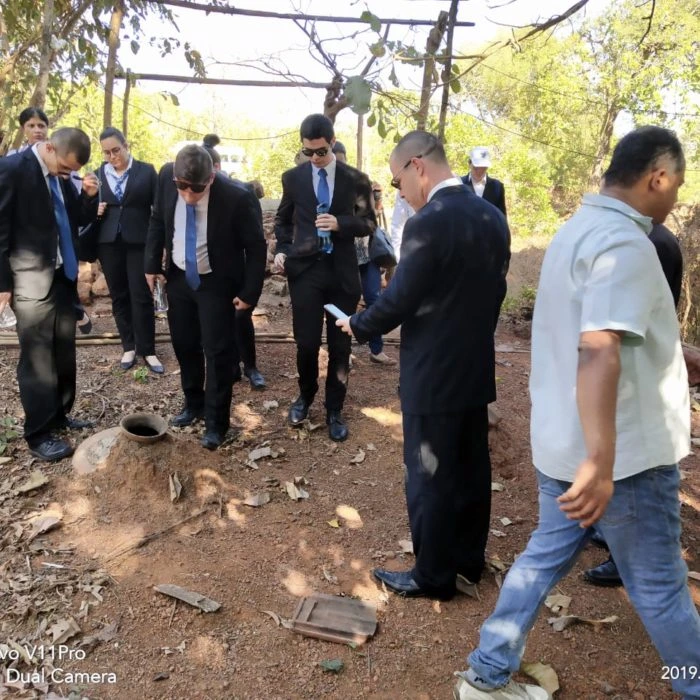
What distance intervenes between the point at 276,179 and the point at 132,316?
58.4ft

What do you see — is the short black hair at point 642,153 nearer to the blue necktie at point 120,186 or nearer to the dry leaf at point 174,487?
the dry leaf at point 174,487

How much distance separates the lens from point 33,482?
390cm

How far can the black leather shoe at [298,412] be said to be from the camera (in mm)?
4891

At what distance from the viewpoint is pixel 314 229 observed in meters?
4.50

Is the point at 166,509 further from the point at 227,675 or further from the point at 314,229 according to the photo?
the point at 314,229

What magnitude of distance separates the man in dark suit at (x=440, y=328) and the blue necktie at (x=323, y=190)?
5.65 feet

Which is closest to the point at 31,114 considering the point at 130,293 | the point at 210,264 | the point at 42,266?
the point at 130,293

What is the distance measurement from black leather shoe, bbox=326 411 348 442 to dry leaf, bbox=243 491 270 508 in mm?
904

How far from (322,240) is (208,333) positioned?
1.06 metres

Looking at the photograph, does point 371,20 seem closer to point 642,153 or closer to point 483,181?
point 642,153

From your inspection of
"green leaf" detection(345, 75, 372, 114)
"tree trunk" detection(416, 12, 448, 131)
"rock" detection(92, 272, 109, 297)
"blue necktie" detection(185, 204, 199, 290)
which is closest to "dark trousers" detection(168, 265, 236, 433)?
Answer: "blue necktie" detection(185, 204, 199, 290)

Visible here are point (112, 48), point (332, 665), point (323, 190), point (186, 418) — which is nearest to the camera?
point (332, 665)

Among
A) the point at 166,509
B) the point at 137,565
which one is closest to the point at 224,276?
the point at 166,509

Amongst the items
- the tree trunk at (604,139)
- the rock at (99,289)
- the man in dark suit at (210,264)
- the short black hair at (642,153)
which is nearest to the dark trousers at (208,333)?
the man in dark suit at (210,264)
